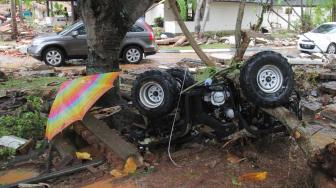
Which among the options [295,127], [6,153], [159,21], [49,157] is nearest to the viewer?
[295,127]

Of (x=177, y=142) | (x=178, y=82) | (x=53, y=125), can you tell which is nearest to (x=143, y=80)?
(x=178, y=82)

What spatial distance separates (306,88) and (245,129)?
16.8 ft

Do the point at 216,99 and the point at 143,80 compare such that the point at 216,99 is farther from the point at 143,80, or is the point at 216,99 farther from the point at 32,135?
the point at 32,135

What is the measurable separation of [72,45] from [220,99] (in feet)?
→ 41.7

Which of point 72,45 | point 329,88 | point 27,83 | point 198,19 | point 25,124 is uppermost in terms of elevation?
point 198,19

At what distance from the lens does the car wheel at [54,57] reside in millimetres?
17422

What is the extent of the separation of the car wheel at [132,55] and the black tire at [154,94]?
477 inches

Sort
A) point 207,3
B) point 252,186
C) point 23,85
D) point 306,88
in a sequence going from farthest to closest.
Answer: point 207,3
point 23,85
point 306,88
point 252,186

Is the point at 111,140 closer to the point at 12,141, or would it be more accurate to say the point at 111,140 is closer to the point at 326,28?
the point at 12,141

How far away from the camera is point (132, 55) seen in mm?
18094

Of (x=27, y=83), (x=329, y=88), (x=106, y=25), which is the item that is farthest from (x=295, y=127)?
(x=27, y=83)

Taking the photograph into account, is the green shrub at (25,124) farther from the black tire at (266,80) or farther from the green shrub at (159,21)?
the green shrub at (159,21)

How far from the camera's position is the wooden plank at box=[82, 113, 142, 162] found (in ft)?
18.9

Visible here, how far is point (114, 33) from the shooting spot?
7.10m
